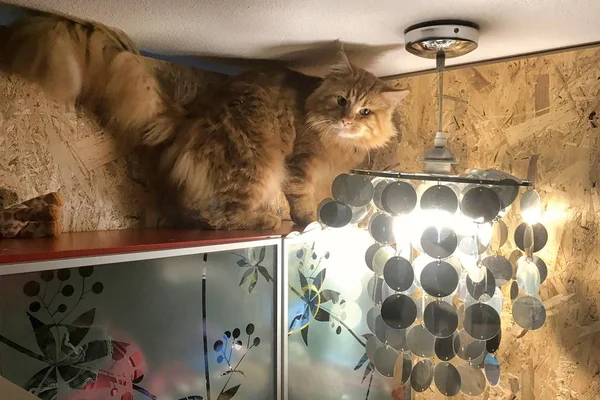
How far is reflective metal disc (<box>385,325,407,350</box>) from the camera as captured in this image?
4.26 ft

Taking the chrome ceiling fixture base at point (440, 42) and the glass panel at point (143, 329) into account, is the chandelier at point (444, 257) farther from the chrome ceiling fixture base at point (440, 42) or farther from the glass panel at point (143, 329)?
the glass panel at point (143, 329)

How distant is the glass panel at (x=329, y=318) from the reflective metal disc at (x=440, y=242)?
0.51 m

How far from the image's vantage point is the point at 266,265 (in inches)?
60.4

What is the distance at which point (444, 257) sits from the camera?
118 cm

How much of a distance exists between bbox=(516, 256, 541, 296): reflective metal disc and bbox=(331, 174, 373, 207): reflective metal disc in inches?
15.7

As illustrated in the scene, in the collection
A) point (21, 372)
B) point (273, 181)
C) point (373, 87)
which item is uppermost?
point (373, 87)

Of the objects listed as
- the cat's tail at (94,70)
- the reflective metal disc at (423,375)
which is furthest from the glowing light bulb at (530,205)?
the cat's tail at (94,70)

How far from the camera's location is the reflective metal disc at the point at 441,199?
1156mm

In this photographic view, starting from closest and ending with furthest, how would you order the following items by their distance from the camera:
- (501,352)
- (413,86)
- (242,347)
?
1. (242,347)
2. (501,352)
3. (413,86)

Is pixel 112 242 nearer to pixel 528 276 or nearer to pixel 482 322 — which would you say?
pixel 482 322

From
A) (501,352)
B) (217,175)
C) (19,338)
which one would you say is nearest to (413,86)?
(217,175)

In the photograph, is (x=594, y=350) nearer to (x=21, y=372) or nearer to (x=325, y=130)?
(x=325, y=130)

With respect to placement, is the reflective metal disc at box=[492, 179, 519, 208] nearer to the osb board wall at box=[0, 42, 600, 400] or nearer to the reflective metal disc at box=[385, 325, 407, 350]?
the reflective metal disc at box=[385, 325, 407, 350]

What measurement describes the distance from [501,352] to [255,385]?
2.73 ft
